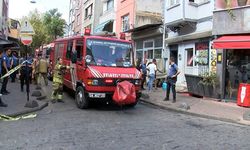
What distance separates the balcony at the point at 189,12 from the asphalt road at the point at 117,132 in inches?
306

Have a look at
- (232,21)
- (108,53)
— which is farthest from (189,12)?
(108,53)

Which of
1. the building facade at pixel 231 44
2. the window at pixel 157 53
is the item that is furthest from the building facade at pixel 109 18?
the building facade at pixel 231 44

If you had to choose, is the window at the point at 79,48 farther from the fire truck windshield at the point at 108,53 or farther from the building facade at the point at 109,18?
the building facade at the point at 109,18

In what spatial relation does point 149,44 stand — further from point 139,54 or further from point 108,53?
point 108,53

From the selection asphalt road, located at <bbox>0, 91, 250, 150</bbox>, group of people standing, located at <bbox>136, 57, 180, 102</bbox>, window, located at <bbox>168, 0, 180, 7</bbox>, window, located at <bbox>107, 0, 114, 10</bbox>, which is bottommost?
asphalt road, located at <bbox>0, 91, 250, 150</bbox>

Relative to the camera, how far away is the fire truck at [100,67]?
1109 cm

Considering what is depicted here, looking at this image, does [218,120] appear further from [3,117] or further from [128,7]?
[128,7]

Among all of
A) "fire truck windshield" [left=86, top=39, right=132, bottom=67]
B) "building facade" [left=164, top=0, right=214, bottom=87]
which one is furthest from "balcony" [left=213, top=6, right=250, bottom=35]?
"fire truck windshield" [left=86, top=39, right=132, bottom=67]

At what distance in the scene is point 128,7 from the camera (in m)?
28.2

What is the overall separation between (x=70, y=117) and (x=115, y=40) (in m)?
3.68

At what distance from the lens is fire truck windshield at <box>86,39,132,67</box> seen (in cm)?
1177

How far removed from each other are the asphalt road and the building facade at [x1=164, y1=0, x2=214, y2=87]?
669 centimetres

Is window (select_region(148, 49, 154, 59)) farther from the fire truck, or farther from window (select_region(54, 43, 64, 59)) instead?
the fire truck

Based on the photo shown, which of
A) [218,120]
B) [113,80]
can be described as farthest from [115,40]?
[218,120]
